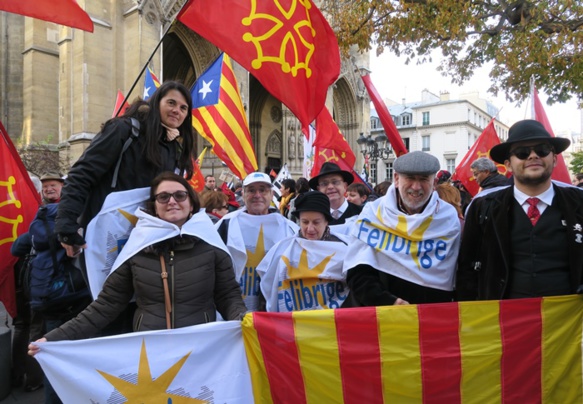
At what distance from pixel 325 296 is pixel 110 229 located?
159 centimetres

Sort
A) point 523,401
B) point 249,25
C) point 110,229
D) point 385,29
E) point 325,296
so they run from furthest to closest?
point 385,29
point 249,25
point 325,296
point 110,229
point 523,401

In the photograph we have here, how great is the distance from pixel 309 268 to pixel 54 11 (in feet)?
9.76

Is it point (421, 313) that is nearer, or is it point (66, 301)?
point (421, 313)

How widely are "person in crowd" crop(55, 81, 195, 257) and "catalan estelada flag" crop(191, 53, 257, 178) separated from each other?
3.81 meters

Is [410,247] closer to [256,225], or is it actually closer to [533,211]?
[533,211]

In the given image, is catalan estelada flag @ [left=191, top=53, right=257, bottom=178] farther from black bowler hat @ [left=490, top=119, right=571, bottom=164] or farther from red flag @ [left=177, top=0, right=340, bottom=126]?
black bowler hat @ [left=490, top=119, right=571, bottom=164]

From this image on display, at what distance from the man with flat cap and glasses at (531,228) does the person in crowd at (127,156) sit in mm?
2045

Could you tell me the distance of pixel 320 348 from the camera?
269 centimetres

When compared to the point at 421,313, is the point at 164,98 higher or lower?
higher

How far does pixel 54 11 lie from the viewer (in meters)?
3.90

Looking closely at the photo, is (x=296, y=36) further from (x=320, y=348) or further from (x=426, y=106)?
(x=426, y=106)

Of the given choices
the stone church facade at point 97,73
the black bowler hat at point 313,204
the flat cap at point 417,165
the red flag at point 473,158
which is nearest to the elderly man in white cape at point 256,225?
the black bowler hat at point 313,204

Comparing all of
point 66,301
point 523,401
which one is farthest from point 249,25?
point 523,401

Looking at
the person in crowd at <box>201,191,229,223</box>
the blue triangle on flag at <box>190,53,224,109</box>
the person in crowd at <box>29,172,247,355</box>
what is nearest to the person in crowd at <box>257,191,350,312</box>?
the person in crowd at <box>29,172,247,355</box>
